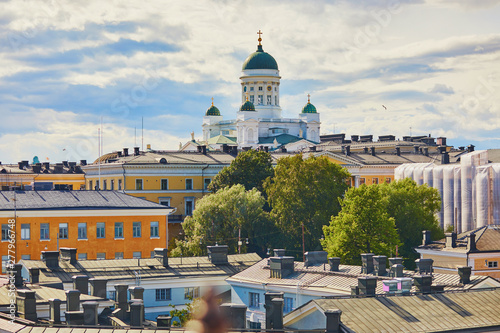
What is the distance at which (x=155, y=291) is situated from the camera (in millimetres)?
38781

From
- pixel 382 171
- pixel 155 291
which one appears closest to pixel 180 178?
pixel 382 171

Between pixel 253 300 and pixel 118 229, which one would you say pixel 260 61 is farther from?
pixel 253 300

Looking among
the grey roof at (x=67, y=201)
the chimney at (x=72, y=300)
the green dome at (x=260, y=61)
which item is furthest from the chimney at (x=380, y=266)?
the green dome at (x=260, y=61)

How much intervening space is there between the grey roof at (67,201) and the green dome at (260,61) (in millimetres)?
91254

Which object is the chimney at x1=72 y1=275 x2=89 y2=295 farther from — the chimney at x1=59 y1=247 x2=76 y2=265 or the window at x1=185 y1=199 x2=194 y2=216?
the window at x1=185 y1=199 x2=194 y2=216

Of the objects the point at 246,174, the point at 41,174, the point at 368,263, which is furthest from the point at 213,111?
the point at 368,263

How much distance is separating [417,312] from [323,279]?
8.85m

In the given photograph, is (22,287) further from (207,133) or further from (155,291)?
(207,133)

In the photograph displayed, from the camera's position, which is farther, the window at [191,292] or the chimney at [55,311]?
the window at [191,292]

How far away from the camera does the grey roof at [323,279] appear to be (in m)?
33.4

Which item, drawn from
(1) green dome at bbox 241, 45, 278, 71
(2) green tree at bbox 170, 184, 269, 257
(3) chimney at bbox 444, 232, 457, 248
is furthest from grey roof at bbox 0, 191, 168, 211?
(1) green dome at bbox 241, 45, 278, 71

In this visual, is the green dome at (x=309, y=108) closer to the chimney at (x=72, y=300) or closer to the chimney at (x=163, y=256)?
the chimney at (x=163, y=256)

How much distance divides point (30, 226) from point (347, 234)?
19261mm

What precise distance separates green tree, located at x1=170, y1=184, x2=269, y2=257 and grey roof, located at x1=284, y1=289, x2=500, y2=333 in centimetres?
3543
